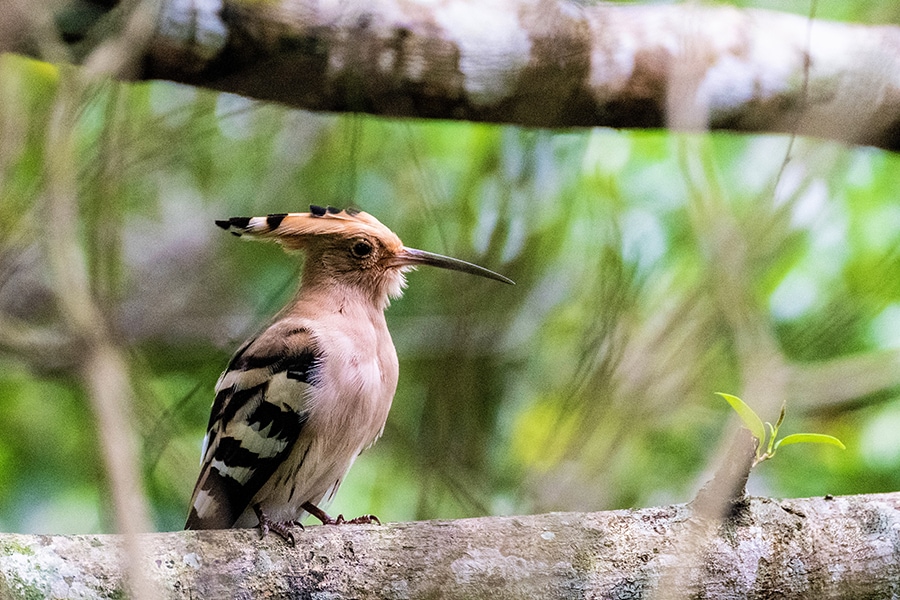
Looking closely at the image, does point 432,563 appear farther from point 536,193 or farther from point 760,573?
point 536,193

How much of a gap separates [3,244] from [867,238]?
317 cm

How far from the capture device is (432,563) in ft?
6.25

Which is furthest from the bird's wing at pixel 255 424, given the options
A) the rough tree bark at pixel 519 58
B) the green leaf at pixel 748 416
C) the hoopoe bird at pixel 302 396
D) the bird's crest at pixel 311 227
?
the green leaf at pixel 748 416

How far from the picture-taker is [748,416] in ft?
5.47

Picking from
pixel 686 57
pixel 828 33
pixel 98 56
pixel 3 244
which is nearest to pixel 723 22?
pixel 828 33

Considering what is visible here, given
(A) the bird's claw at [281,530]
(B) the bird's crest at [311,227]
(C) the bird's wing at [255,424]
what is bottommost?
(A) the bird's claw at [281,530]

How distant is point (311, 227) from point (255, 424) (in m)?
0.56

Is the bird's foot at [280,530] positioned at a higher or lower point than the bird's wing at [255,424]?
lower

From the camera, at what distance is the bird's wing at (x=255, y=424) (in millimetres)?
2361

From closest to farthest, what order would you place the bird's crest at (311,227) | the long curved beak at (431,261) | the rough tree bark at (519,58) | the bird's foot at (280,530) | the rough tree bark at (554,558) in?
the rough tree bark at (554,558) < the bird's foot at (280,530) < the long curved beak at (431,261) < the bird's crest at (311,227) < the rough tree bark at (519,58)

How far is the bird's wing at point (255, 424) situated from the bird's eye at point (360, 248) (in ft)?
0.96

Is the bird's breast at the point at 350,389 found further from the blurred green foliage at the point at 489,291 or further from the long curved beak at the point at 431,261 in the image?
the long curved beak at the point at 431,261

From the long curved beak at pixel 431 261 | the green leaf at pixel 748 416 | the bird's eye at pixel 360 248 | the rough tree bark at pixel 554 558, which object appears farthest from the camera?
the bird's eye at pixel 360 248

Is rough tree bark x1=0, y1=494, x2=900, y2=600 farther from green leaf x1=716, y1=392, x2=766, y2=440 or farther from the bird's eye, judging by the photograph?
the bird's eye
